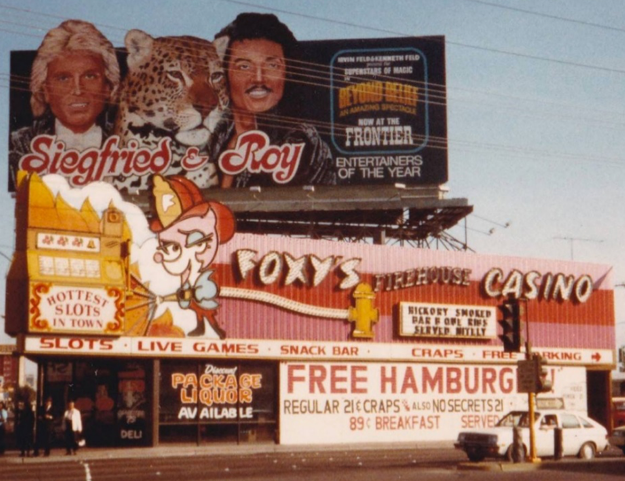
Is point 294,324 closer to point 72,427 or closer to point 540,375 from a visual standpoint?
point 72,427

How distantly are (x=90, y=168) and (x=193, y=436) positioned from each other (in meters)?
17.4

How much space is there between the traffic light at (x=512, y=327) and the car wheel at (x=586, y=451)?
6.12 m

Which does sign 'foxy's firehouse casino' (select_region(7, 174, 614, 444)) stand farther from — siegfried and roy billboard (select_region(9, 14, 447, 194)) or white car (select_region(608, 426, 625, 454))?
white car (select_region(608, 426, 625, 454))

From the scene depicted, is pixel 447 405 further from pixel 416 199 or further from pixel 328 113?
pixel 328 113

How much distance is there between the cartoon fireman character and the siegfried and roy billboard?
36.7ft

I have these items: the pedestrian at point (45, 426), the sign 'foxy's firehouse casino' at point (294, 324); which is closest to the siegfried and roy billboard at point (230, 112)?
the sign 'foxy's firehouse casino' at point (294, 324)

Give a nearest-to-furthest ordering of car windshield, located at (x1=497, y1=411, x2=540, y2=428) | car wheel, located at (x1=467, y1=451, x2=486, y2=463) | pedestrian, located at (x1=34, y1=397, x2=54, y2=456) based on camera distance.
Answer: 1. car wheel, located at (x1=467, y1=451, x2=486, y2=463)
2. car windshield, located at (x1=497, y1=411, x2=540, y2=428)
3. pedestrian, located at (x1=34, y1=397, x2=54, y2=456)

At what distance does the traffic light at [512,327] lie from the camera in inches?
1118

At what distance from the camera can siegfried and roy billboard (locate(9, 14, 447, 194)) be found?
175 ft

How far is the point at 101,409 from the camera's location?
4050cm

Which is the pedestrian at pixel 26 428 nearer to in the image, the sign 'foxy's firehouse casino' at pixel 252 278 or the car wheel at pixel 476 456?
the sign 'foxy's firehouse casino' at pixel 252 278

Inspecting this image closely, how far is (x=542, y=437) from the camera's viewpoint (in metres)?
32.0

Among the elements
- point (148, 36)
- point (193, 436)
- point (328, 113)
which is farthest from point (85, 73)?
point (193, 436)

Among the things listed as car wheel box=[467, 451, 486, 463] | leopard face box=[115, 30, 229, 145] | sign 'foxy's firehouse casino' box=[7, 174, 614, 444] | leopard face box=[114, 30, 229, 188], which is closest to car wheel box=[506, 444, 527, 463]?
car wheel box=[467, 451, 486, 463]
